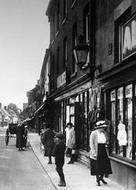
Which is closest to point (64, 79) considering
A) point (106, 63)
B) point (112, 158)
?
point (106, 63)

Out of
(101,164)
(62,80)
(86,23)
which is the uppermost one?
(86,23)

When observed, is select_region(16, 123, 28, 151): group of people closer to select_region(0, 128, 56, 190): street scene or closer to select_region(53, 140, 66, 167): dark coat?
select_region(0, 128, 56, 190): street scene

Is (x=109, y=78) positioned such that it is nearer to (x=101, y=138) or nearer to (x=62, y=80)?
(x=101, y=138)

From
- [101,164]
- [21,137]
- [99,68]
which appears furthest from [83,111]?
[21,137]

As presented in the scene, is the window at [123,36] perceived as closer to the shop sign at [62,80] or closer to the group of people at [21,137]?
the shop sign at [62,80]

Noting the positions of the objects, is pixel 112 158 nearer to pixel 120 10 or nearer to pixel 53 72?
pixel 120 10

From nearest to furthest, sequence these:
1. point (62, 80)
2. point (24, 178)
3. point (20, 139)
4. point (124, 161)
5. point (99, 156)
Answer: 1. point (124, 161)
2. point (99, 156)
3. point (24, 178)
4. point (62, 80)
5. point (20, 139)

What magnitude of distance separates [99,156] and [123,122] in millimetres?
1089

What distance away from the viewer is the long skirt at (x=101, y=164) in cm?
1165

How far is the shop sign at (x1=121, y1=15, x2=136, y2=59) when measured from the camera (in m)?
11.2

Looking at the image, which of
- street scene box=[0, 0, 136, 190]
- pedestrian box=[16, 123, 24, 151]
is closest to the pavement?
street scene box=[0, 0, 136, 190]

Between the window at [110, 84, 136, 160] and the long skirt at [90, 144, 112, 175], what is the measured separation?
50 cm

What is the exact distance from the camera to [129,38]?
38.8 feet

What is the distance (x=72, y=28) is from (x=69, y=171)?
8042 millimetres
